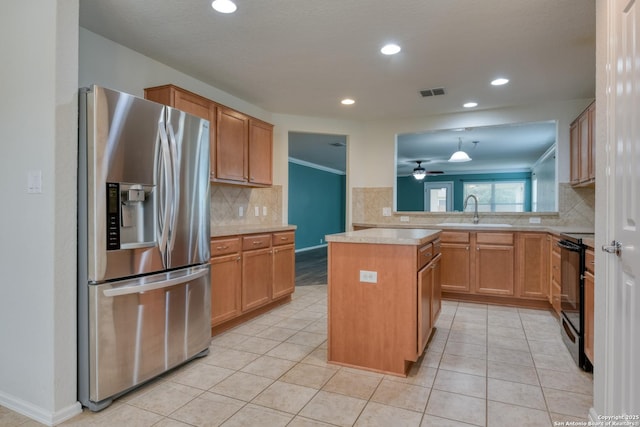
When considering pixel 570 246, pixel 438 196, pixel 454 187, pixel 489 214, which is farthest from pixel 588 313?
pixel 438 196

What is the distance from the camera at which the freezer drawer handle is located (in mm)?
1963

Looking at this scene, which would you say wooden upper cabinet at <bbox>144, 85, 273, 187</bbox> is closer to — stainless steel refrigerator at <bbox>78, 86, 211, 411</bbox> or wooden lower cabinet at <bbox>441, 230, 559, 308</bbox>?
stainless steel refrigerator at <bbox>78, 86, 211, 411</bbox>

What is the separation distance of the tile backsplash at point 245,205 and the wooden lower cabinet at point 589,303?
3148 millimetres

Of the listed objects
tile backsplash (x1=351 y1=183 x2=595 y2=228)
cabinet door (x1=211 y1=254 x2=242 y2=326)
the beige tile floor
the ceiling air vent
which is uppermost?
the ceiling air vent

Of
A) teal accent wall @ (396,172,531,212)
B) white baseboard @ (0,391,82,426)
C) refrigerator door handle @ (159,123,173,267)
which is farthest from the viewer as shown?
teal accent wall @ (396,172,531,212)

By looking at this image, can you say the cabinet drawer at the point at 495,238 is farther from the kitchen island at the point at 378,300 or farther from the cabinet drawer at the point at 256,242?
the cabinet drawer at the point at 256,242

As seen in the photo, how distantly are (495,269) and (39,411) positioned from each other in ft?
13.7

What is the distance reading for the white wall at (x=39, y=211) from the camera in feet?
6.05

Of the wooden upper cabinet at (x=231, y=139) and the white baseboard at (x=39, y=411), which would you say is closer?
the white baseboard at (x=39, y=411)

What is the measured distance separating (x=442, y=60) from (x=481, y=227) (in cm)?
200

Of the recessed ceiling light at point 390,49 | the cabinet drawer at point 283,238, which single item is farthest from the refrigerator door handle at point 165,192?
the recessed ceiling light at point 390,49

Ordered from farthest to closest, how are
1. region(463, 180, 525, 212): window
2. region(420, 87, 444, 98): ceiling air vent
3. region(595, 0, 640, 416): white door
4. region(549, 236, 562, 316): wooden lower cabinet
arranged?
1. region(463, 180, 525, 212): window
2. region(420, 87, 444, 98): ceiling air vent
3. region(549, 236, 562, 316): wooden lower cabinet
4. region(595, 0, 640, 416): white door

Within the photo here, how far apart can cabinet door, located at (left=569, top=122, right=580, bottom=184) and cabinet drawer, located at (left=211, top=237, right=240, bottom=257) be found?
12.0 ft

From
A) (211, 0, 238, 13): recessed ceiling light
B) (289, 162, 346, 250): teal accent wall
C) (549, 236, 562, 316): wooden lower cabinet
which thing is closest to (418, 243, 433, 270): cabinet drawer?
(549, 236, 562, 316): wooden lower cabinet
